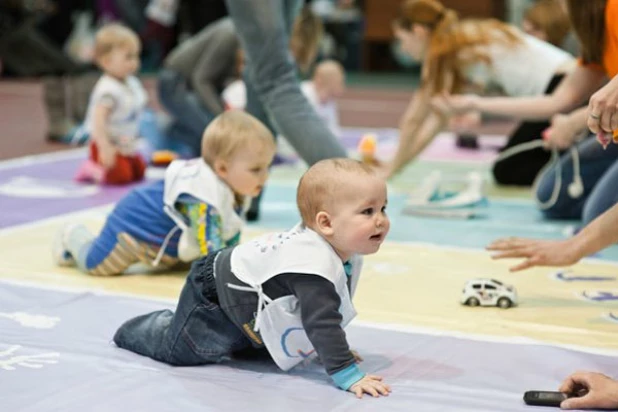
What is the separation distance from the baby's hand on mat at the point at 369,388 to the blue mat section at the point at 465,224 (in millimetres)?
1323

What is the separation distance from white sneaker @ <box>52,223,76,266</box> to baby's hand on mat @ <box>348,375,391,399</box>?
3.94 ft

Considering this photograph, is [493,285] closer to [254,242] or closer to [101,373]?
[254,242]

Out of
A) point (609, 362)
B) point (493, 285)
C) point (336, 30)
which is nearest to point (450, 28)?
point (493, 285)

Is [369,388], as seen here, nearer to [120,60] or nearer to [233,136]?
[233,136]

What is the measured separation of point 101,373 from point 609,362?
0.98 metres

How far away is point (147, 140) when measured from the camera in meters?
5.47

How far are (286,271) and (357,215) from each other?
0.16 meters

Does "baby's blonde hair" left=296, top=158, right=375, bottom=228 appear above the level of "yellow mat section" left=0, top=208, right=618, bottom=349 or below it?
above

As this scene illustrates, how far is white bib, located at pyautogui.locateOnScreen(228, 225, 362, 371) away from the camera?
191 centimetres

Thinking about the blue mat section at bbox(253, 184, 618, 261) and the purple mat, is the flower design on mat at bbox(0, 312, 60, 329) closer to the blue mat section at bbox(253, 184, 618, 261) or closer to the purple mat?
the purple mat

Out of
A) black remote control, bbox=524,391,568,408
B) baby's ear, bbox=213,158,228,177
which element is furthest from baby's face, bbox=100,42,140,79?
black remote control, bbox=524,391,568,408

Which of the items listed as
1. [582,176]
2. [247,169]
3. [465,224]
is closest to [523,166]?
[582,176]

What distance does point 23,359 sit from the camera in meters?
2.06

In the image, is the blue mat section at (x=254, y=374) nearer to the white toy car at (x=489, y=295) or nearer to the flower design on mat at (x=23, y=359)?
the flower design on mat at (x=23, y=359)
